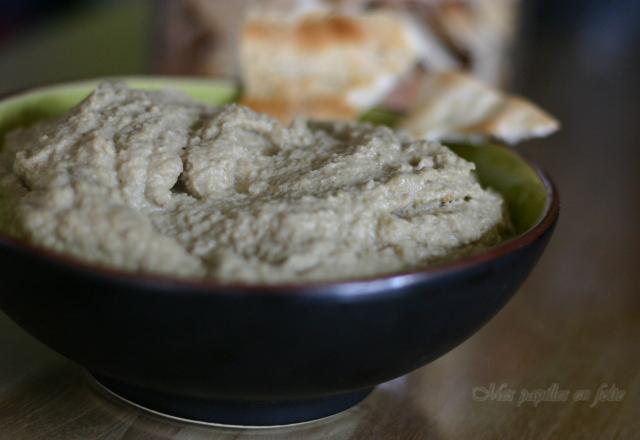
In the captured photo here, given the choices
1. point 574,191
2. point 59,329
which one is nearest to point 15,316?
point 59,329

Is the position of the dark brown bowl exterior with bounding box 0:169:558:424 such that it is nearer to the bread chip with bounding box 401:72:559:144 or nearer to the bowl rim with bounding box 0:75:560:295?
the bowl rim with bounding box 0:75:560:295

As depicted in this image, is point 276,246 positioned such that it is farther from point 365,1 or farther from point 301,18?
point 365,1

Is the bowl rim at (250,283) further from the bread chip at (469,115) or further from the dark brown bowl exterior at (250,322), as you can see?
the bread chip at (469,115)

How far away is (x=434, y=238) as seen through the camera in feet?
2.69

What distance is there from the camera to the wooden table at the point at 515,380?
84 cm

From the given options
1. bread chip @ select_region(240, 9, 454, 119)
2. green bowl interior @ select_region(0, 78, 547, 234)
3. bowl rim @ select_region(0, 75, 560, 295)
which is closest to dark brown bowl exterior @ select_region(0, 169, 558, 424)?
bowl rim @ select_region(0, 75, 560, 295)

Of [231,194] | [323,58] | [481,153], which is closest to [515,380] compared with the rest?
[481,153]

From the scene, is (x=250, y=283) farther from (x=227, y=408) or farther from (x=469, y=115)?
(x=469, y=115)

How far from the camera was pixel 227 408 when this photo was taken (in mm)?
803

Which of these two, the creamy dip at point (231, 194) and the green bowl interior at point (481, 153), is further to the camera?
the green bowl interior at point (481, 153)

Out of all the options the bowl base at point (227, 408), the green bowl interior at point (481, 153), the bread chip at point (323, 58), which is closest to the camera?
the bowl base at point (227, 408)

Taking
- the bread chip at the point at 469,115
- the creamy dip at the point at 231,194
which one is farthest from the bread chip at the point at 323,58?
the creamy dip at the point at 231,194

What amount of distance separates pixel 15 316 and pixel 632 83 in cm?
206

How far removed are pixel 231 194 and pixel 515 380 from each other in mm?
400
